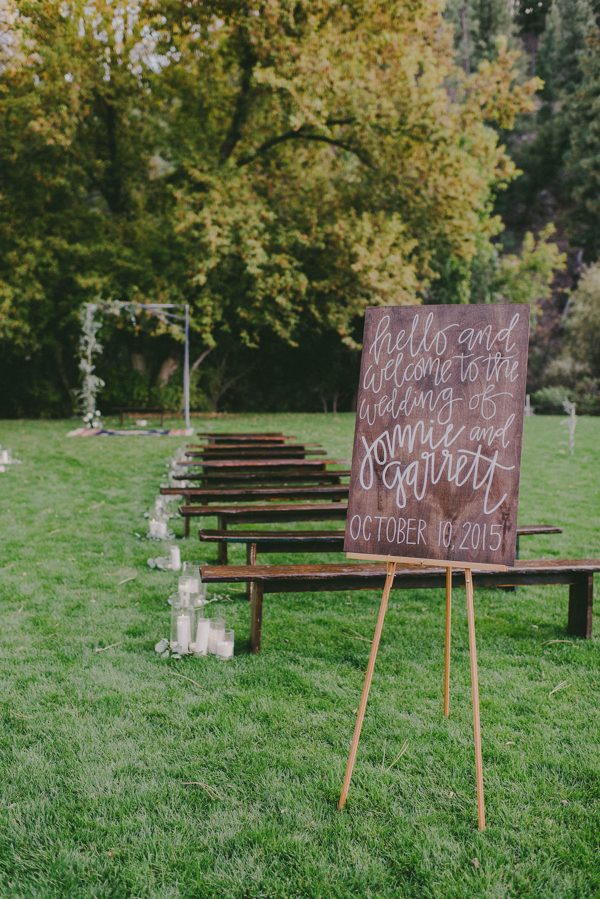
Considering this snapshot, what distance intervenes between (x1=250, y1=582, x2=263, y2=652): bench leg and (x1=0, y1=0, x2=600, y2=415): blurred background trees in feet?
51.9

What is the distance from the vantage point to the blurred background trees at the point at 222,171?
1925cm

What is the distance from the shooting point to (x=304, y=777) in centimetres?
311

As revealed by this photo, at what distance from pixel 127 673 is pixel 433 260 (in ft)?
89.1

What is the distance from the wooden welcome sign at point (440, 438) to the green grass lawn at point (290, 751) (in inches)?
28.9

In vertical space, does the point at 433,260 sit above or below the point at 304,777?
above

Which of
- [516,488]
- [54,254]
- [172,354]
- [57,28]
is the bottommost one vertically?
[516,488]

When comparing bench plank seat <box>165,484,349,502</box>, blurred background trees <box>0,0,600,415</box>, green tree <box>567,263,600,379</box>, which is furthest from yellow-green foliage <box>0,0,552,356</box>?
bench plank seat <box>165,484,349,502</box>

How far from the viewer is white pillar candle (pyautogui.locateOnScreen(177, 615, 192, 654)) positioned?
14.5ft

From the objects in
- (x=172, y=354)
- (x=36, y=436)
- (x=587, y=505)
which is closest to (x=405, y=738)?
(x=587, y=505)

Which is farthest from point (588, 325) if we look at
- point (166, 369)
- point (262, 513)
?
point (262, 513)

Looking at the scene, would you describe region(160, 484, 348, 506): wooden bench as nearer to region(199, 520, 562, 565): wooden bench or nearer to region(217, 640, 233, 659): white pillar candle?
region(199, 520, 562, 565): wooden bench

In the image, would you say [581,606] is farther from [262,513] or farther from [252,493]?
[252,493]

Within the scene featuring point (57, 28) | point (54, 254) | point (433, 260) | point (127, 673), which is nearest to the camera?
point (127, 673)

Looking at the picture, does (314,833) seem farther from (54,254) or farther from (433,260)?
(433,260)
